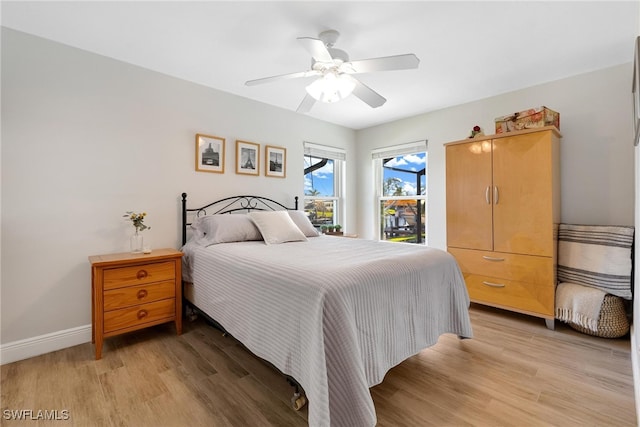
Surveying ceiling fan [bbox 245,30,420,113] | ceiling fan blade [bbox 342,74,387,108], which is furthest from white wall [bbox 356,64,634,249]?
ceiling fan [bbox 245,30,420,113]

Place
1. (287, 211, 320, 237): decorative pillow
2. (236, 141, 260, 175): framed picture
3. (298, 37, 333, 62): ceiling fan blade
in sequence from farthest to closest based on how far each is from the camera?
(236, 141, 260, 175): framed picture, (287, 211, 320, 237): decorative pillow, (298, 37, 333, 62): ceiling fan blade

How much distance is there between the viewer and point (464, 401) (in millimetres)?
1603

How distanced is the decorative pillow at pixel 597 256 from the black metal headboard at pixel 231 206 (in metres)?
2.97

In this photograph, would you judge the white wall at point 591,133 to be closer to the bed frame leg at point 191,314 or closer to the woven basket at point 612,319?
the woven basket at point 612,319

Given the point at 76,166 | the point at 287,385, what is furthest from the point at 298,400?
the point at 76,166

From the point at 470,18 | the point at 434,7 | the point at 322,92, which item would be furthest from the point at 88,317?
the point at 470,18

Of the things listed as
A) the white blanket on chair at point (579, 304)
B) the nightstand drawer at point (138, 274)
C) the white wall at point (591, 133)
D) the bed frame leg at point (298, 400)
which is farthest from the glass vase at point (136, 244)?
the white wall at point (591, 133)

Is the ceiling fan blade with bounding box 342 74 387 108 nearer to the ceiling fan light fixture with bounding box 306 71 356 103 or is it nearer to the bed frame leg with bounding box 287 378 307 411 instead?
the ceiling fan light fixture with bounding box 306 71 356 103

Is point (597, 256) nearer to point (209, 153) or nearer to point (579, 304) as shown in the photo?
point (579, 304)

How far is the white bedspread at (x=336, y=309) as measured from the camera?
127 centimetres

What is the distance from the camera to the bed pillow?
8.68 ft

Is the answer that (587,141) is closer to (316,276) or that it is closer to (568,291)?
(568,291)

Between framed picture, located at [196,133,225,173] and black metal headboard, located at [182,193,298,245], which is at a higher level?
framed picture, located at [196,133,225,173]

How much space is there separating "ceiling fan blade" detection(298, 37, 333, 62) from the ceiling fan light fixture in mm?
169
